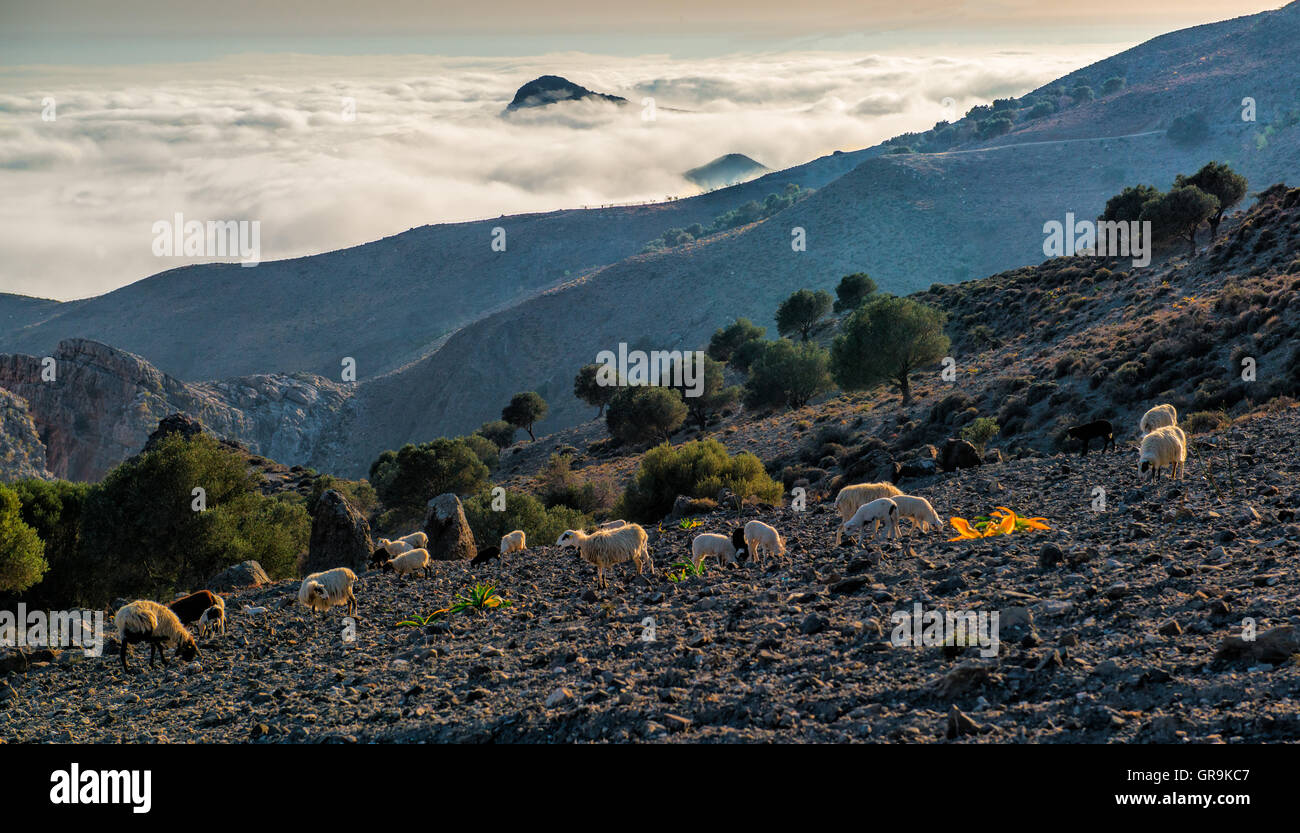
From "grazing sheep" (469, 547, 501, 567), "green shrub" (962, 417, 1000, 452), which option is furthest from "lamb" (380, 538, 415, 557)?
"green shrub" (962, 417, 1000, 452)

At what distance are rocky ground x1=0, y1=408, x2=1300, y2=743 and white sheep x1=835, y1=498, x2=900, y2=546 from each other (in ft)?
2.03

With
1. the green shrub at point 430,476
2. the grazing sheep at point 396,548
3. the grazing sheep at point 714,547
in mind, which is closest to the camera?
the grazing sheep at point 714,547

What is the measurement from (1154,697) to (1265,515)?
23.5 feet

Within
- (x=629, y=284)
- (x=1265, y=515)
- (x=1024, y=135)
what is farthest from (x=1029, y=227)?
(x=1265, y=515)

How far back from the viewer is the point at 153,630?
1504 centimetres

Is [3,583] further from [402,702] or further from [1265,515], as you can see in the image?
[1265,515]

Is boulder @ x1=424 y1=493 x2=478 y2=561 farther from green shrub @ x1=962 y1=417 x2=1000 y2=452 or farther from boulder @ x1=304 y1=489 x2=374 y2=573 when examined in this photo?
green shrub @ x1=962 y1=417 x2=1000 y2=452

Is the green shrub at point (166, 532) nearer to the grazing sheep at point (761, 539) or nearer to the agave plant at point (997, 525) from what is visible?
the grazing sheep at point (761, 539)

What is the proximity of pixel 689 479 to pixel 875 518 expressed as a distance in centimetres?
1542

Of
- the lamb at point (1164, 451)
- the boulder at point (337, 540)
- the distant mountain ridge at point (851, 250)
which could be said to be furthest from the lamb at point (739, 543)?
the distant mountain ridge at point (851, 250)

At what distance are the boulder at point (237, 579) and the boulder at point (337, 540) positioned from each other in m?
3.37

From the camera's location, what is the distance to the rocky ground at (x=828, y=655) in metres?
7.71

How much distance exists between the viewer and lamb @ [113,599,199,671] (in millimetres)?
14906

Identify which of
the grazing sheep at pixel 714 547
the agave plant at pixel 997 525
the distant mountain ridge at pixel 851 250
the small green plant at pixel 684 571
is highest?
the distant mountain ridge at pixel 851 250
